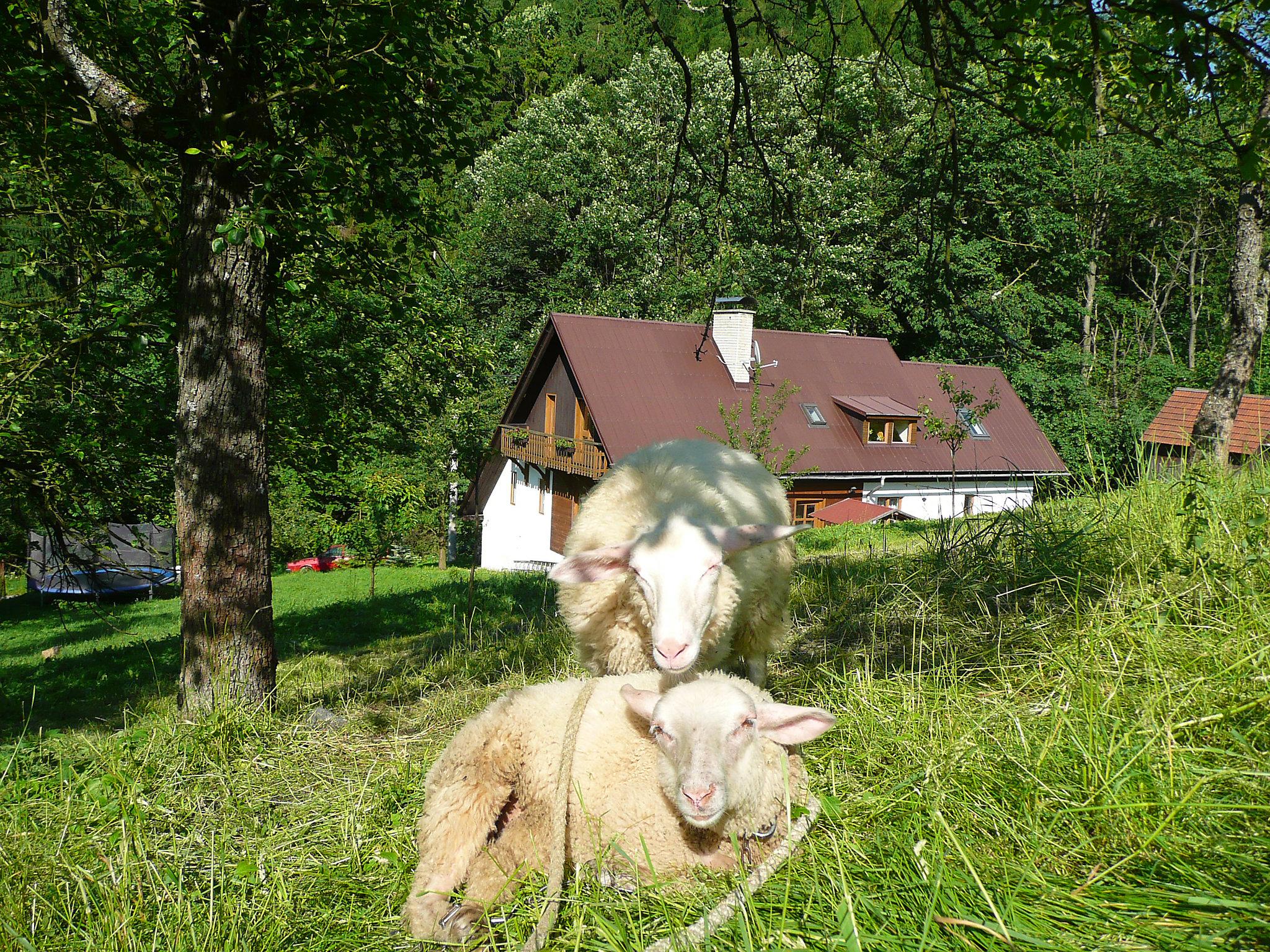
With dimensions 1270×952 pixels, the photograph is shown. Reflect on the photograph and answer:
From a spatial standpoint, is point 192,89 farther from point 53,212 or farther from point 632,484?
point 632,484

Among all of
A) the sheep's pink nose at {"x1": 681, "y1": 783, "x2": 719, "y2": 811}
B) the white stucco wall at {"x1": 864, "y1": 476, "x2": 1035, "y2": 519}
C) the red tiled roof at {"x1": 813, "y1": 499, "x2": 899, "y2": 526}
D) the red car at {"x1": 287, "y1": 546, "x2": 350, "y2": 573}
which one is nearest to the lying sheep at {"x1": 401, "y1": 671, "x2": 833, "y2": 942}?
the sheep's pink nose at {"x1": 681, "y1": 783, "x2": 719, "y2": 811}

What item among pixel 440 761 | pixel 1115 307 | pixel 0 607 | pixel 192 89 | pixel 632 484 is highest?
pixel 1115 307

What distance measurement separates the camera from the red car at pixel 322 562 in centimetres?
3209

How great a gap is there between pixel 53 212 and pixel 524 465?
2566 cm

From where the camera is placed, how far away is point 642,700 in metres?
2.33

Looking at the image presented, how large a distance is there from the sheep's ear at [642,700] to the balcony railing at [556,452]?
64.3 feet

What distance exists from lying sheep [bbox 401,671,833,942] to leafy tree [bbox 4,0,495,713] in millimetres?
2150

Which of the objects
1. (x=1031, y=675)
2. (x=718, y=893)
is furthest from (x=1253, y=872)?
(x=1031, y=675)

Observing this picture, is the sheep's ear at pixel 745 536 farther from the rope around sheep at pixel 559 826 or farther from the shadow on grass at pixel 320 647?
the shadow on grass at pixel 320 647

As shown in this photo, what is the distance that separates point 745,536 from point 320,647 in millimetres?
8672

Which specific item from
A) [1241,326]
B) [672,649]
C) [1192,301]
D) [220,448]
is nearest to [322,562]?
[220,448]

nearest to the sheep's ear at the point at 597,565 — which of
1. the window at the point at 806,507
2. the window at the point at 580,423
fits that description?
the window at the point at 580,423

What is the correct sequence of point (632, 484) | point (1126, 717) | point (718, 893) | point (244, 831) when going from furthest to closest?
1. point (632, 484)
2. point (244, 831)
3. point (1126, 717)
4. point (718, 893)

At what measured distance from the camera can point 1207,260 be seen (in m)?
36.5
